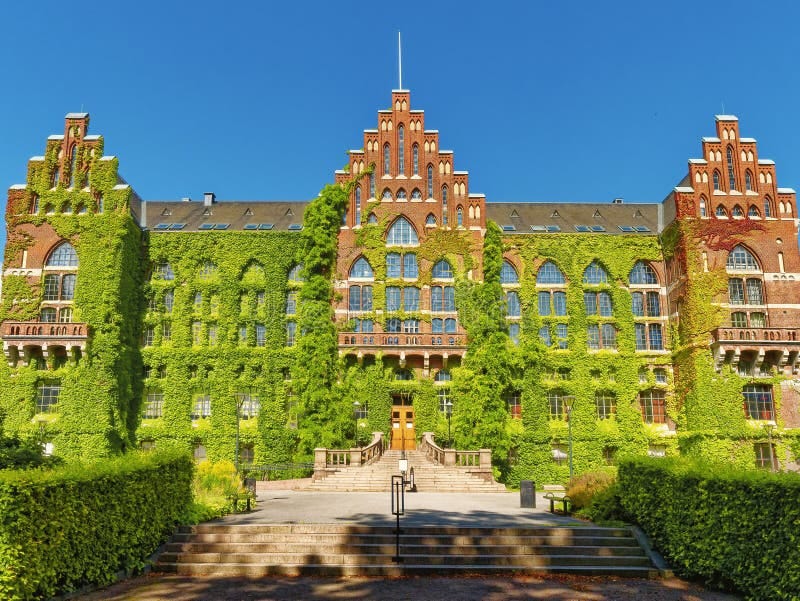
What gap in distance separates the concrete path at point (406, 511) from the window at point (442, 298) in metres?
16.4

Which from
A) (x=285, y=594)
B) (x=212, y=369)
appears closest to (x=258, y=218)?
(x=212, y=369)

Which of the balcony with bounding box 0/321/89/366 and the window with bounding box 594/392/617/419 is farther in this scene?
the window with bounding box 594/392/617/419

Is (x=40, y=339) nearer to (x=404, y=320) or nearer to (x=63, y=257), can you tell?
(x=63, y=257)

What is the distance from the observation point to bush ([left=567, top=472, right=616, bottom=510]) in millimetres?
21297

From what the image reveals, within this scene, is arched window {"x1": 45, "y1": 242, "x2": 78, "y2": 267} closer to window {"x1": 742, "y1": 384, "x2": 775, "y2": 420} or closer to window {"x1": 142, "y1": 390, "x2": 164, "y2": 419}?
window {"x1": 142, "y1": 390, "x2": 164, "y2": 419}

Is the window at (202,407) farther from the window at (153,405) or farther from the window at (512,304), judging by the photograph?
the window at (512,304)

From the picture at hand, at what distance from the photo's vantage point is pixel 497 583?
14820 millimetres

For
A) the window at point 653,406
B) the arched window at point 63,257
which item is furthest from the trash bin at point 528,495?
the arched window at point 63,257

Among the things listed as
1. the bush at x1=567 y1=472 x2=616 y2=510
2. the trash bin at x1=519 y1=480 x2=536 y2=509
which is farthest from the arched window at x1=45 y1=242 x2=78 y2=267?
the bush at x1=567 y1=472 x2=616 y2=510

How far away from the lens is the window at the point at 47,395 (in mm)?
39969

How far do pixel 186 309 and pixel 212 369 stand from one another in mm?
4472

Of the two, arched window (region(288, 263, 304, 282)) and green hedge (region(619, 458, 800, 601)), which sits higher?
arched window (region(288, 263, 304, 282))

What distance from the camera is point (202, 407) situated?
43000 mm

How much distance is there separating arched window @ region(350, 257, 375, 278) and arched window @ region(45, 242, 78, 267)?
58.6ft
